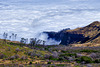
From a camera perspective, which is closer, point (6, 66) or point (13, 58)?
point (6, 66)

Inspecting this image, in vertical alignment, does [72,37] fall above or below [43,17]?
below

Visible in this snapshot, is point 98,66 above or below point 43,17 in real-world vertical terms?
below

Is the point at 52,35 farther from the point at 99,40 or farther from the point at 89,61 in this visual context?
the point at 89,61

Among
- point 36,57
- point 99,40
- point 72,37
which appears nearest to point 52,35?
point 72,37

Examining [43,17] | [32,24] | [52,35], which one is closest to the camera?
[52,35]

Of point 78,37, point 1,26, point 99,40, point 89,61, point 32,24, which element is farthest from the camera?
point 32,24

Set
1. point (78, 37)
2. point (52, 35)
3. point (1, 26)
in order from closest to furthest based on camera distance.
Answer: point (78, 37)
point (52, 35)
point (1, 26)

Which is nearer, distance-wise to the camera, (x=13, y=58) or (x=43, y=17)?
(x=13, y=58)

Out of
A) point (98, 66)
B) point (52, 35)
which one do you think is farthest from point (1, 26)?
point (98, 66)

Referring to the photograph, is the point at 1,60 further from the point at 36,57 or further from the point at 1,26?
the point at 1,26
